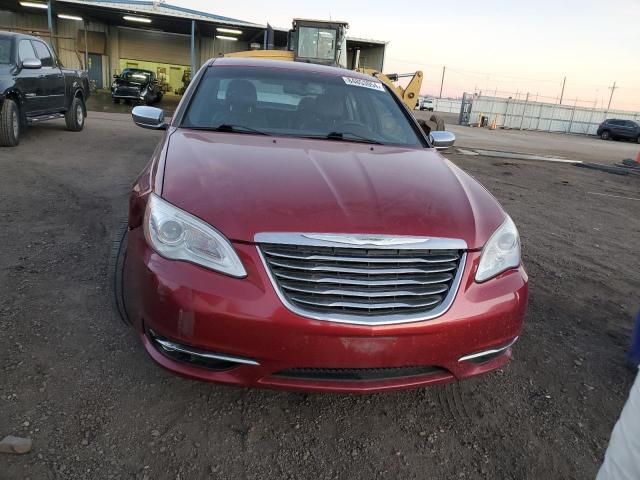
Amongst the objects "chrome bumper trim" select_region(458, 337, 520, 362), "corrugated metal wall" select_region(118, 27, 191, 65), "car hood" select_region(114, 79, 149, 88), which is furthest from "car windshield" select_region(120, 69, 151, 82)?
"chrome bumper trim" select_region(458, 337, 520, 362)

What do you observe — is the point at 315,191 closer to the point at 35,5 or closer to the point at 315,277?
the point at 315,277

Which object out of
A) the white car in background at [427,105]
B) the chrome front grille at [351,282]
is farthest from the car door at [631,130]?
→ the chrome front grille at [351,282]

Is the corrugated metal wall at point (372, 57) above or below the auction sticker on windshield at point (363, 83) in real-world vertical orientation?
above

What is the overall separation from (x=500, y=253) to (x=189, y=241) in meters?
1.34

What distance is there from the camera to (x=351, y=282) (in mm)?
1901

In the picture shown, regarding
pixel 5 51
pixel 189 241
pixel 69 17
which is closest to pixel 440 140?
pixel 189 241

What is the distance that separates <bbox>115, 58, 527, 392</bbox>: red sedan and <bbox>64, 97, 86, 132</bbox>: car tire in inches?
366

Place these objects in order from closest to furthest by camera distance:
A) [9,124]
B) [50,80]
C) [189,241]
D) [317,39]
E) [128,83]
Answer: [189,241] → [9,124] → [50,80] → [317,39] → [128,83]

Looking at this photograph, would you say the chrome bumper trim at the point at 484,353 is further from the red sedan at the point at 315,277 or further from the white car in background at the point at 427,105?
the white car in background at the point at 427,105

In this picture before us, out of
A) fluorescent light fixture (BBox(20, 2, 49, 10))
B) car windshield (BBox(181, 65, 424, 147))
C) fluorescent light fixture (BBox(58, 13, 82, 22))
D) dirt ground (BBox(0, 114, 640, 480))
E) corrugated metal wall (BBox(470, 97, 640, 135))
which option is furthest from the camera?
corrugated metal wall (BBox(470, 97, 640, 135))

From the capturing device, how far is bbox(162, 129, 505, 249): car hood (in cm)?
198

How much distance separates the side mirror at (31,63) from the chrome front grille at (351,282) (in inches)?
316

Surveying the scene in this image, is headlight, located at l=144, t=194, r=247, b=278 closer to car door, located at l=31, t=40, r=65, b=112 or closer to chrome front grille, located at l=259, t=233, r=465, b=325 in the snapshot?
chrome front grille, located at l=259, t=233, r=465, b=325

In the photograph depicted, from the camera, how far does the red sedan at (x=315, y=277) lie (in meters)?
1.86
